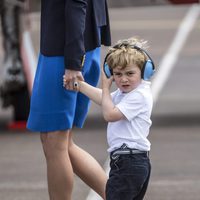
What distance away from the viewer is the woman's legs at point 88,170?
23.7ft

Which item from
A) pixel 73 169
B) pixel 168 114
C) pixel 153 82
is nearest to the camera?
pixel 73 169

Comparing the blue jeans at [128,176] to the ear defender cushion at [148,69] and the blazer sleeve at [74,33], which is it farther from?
the blazer sleeve at [74,33]

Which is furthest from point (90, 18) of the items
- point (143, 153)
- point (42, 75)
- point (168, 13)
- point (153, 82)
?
point (168, 13)

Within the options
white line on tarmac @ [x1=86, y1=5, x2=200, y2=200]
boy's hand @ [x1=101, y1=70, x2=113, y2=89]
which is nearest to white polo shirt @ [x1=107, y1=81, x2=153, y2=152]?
boy's hand @ [x1=101, y1=70, x2=113, y2=89]

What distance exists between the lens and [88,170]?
7.25 metres

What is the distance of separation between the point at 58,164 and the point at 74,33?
0.82 m

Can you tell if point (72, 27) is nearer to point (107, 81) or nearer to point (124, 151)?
point (107, 81)

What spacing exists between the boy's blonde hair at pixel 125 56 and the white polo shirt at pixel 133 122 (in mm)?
161

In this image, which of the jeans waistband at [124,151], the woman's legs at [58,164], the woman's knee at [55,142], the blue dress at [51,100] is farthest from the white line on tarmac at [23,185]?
the jeans waistband at [124,151]

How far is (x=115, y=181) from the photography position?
6426 millimetres

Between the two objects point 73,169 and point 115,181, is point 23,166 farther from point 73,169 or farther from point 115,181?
point 115,181

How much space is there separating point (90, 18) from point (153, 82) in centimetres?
893

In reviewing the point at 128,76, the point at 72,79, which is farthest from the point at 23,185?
the point at 128,76

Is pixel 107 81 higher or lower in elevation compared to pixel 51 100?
higher
